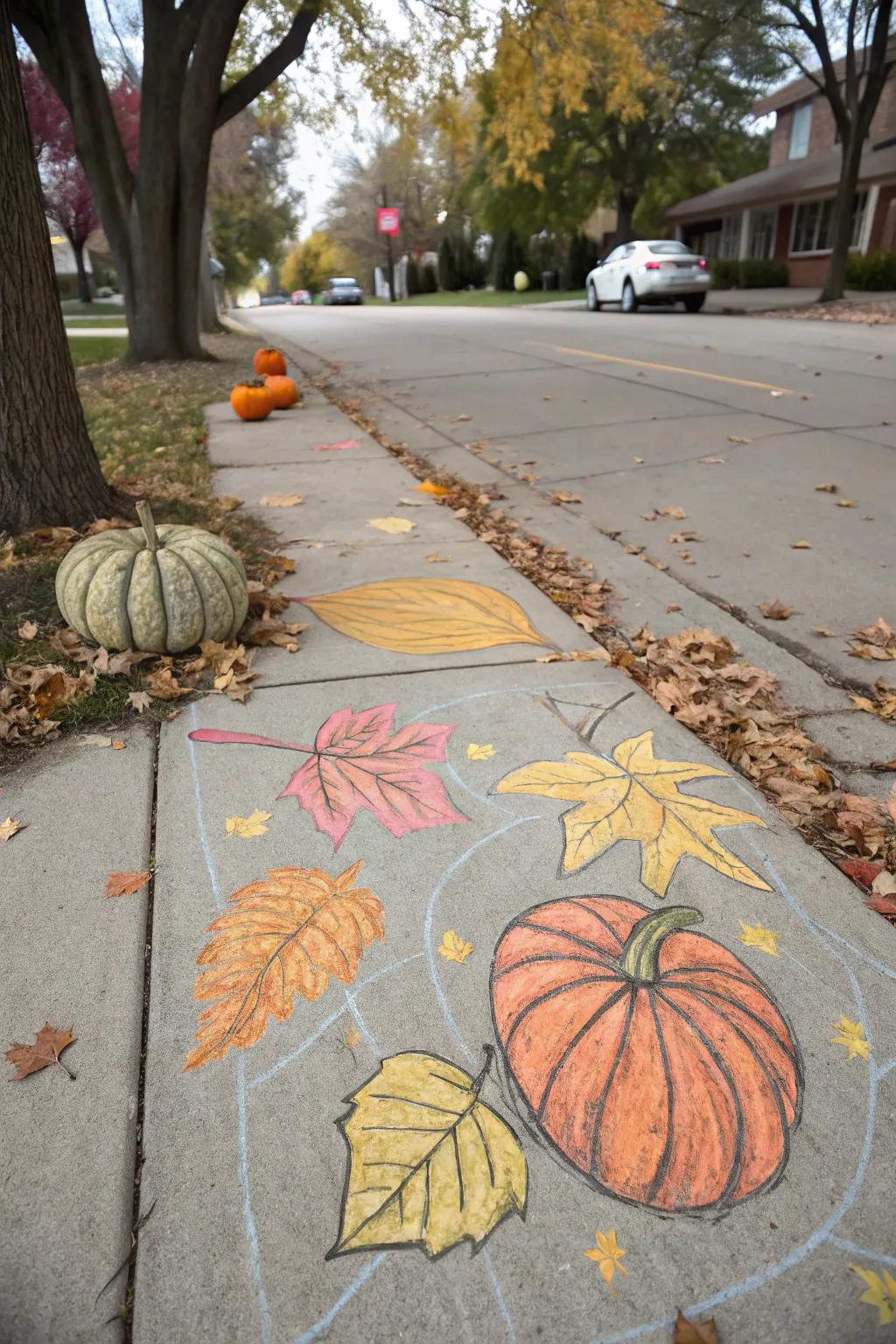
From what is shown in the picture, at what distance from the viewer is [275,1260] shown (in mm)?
1284

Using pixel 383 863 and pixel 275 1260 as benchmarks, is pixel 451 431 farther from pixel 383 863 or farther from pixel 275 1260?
pixel 275 1260

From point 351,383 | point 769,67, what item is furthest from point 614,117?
point 351,383

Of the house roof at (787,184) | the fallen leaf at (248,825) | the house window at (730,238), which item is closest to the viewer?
the fallen leaf at (248,825)

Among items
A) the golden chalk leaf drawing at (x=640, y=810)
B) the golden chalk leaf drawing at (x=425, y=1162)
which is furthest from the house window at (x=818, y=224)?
the golden chalk leaf drawing at (x=425, y=1162)

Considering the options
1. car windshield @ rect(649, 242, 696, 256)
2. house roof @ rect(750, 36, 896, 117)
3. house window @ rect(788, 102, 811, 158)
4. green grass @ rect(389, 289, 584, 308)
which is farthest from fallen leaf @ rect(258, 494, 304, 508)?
house window @ rect(788, 102, 811, 158)

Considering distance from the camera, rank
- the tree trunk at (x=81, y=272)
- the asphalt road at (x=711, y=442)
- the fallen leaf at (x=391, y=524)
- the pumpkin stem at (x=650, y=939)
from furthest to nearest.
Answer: the tree trunk at (x=81, y=272)
the fallen leaf at (x=391, y=524)
the asphalt road at (x=711, y=442)
the pumpkin stem at (x=650, y=939)

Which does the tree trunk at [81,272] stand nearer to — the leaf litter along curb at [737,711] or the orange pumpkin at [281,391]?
the orange pumpkin at [281,391]

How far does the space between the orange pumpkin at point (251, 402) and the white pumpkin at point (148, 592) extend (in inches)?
210

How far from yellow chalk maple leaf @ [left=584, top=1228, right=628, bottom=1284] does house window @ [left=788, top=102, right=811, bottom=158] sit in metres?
43.8

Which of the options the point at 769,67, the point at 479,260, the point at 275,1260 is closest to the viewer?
the point at 275,1260

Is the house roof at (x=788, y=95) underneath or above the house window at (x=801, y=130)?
above

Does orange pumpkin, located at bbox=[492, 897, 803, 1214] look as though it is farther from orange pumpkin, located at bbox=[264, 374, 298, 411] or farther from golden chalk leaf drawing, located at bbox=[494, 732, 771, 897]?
orange pumpkin, located at bbox=[264, 374, 298, 411]

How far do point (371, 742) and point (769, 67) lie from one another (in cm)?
3654

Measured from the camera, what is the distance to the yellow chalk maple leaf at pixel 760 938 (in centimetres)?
183
